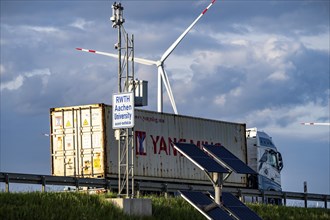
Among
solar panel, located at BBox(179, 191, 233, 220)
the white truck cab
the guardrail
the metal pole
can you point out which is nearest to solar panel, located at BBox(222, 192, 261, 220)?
the metal pole

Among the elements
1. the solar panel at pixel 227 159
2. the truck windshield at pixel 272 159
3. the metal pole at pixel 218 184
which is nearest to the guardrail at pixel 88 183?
the truck windshield at pixel 272 159

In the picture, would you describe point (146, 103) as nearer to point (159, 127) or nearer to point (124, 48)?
point (159, 127)

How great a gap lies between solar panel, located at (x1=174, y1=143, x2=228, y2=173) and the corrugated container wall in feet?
54.6

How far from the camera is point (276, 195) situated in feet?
158

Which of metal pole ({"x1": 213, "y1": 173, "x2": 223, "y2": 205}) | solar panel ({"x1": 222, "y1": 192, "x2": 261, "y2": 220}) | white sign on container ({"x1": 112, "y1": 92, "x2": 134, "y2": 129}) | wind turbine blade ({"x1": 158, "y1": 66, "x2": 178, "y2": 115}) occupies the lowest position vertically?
solar panel ({"x1": 222, "y1": 192, "x2": 261, "y2": 220})

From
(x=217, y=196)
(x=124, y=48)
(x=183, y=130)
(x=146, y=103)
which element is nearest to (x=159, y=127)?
(x=183, y=130)

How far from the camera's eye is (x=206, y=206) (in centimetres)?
2681

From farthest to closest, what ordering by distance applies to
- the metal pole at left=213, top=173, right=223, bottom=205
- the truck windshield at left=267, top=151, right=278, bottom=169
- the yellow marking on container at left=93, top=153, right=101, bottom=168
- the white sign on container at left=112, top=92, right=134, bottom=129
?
the truck windshield at left=267, top=151, right=278, bottom=169 → the yellow marking on container at left=93, top=153, right=101, bottom=168 → the white sign on container at left=112, top=92, right=134, bottom=129 → the metal pole at left=213, top=173, right=223, bottom=205

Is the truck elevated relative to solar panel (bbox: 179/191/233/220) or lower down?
elevated

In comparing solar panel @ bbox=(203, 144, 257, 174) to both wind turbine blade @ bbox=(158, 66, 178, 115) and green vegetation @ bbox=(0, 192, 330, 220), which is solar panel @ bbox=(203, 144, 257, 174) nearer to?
green vegetation @ bbox=(0, 192, 330, 220)

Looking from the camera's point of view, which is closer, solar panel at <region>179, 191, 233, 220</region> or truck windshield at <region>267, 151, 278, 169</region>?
solar panel at <region>179, 191, 233, 220</region>

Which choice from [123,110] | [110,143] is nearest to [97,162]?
[110,143]

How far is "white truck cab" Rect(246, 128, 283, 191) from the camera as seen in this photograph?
188ft

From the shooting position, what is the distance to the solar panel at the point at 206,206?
26.5 meters
